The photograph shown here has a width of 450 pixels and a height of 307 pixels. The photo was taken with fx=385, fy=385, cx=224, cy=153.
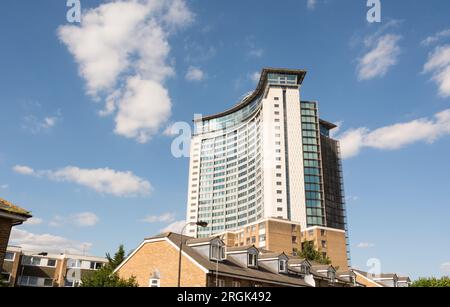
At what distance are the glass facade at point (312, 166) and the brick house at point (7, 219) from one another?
12162 cm

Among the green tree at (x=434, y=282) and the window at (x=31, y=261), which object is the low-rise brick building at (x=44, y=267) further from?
the green tree at (x=434, y=282)

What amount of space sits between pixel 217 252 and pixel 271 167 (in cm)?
10456

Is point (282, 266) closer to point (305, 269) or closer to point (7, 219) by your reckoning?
point (305, 269)

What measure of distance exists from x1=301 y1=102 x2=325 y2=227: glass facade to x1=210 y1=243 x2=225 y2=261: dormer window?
9966 cm

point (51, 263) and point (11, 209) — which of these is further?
point (51, 263)

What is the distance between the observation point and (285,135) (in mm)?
145750

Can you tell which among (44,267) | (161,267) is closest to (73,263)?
(44,267)

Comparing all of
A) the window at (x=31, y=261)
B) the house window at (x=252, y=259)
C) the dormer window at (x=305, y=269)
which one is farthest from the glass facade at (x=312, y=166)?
the house window at (x=252, y=259)

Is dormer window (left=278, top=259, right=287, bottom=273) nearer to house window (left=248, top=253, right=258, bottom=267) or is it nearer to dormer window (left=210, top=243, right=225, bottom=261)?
house window (left=248, top=253, right=258, bottom=267)

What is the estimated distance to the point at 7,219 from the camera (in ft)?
68.0

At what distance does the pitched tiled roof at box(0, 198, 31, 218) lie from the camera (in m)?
20.5
